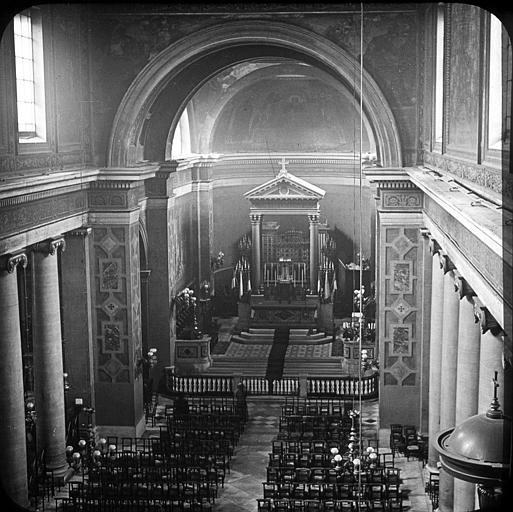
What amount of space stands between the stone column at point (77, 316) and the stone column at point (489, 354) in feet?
37.7

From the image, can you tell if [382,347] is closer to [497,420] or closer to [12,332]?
[12,332]

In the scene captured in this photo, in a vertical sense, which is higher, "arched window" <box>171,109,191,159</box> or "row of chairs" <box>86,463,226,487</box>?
"arched window" <box>171,109,191,159</box>

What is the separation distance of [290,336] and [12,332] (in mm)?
18578

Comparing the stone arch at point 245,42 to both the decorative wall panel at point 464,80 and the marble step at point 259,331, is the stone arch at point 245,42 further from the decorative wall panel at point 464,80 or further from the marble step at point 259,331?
the marble step at point 259,331

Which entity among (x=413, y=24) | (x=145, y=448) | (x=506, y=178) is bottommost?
(x=145, y=448)

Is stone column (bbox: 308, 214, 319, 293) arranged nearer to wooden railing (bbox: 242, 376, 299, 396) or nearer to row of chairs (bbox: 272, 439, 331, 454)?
wooden railing (bbox: 242, 376, 299, 396)

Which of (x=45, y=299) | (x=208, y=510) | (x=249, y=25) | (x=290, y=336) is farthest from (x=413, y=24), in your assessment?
(x=290, y=336)

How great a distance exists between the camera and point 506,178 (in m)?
11.1

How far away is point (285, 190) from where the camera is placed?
35406 mm

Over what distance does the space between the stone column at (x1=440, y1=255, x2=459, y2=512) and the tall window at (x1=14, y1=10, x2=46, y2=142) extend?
895cm

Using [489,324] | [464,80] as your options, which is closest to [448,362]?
[489,324]

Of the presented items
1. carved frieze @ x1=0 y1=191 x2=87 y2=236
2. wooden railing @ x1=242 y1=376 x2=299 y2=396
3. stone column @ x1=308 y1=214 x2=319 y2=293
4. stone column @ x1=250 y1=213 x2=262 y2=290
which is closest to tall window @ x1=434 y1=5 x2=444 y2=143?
carved frieze @ x1=0 y1=191 x2=87 y2=236

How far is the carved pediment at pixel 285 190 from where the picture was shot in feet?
115

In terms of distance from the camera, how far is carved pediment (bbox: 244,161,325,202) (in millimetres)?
35156
